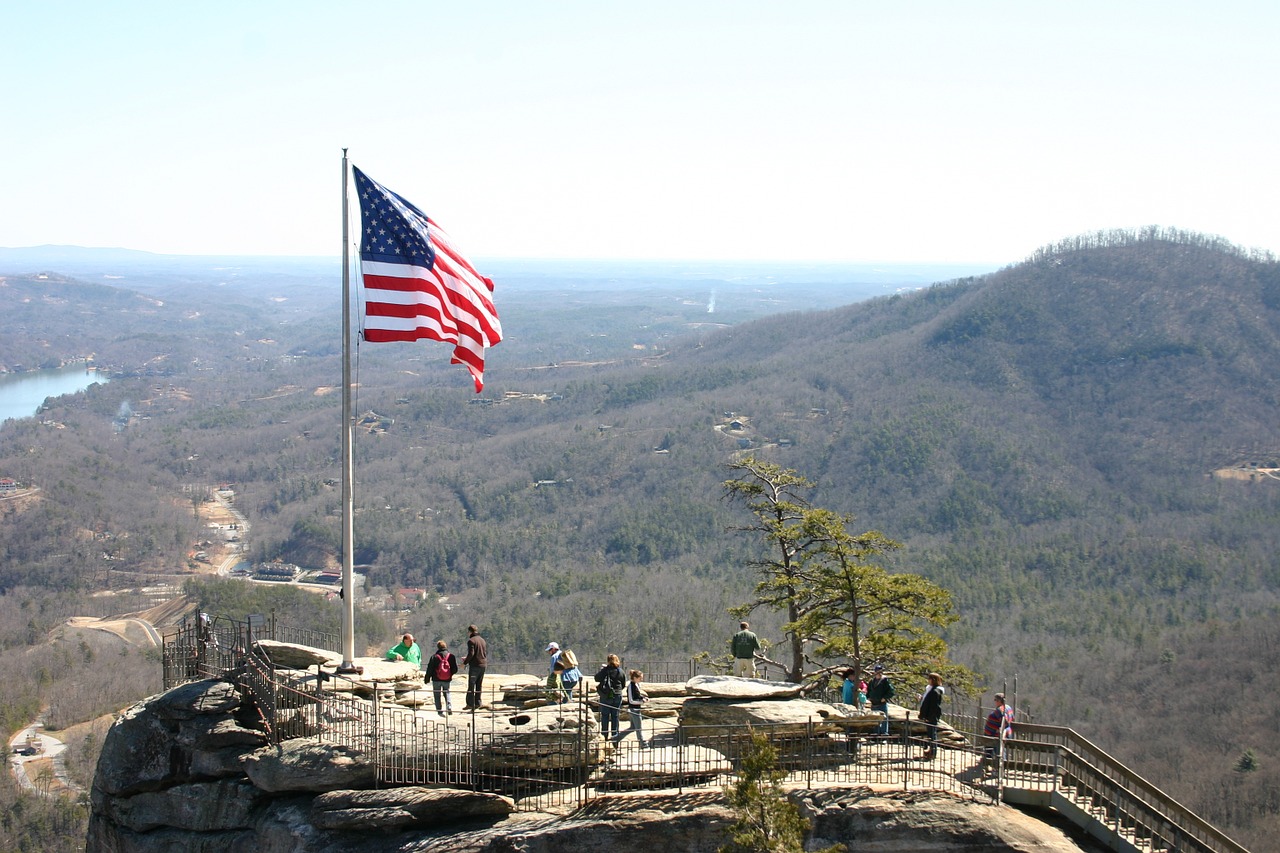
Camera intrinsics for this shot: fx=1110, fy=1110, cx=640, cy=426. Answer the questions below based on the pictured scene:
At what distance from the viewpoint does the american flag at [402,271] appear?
19.1 m

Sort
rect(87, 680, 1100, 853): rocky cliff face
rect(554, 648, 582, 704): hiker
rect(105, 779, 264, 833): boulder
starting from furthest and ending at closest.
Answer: rect(554, 648, 582, 704): hiker
rect(105, 779, 264, 833): boulder
rect(87, 680, 1100, 853): rocky cliff face

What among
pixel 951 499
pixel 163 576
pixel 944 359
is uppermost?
pixel 944 359

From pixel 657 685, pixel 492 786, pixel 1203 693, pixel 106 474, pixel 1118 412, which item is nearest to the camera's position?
pixel 492 786

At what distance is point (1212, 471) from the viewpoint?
415ft

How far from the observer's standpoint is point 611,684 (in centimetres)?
1869

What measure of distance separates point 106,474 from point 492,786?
155954 millimetres

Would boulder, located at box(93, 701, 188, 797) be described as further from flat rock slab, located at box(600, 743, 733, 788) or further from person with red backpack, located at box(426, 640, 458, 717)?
flat rock slab, located at box(600, 743, 733, 788)

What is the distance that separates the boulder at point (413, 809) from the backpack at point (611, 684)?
2.62 metres

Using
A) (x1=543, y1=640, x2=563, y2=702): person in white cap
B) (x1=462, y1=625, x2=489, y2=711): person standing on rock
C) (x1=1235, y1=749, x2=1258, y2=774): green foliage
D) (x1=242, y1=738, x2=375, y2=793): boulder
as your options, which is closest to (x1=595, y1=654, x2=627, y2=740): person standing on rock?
(x1=543, y1=640, x2=563, y2=702): person in white cap

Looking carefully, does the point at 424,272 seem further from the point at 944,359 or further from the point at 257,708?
the point at 944,359

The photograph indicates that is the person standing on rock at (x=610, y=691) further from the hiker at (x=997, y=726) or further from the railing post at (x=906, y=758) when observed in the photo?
the hiker at (x=997, y=726)

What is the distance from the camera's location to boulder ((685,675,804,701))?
62.7 feet

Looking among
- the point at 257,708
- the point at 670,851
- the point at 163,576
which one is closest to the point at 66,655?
the point at 163,576

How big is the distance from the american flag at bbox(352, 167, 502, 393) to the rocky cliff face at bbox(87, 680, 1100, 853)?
6.94 meters
